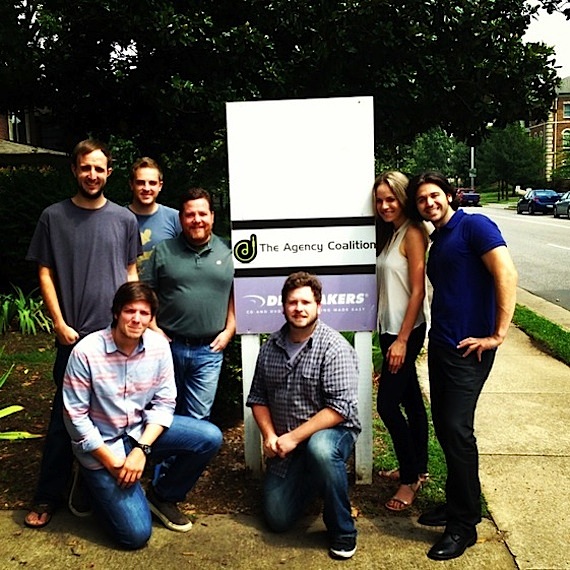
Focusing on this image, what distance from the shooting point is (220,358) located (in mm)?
3881

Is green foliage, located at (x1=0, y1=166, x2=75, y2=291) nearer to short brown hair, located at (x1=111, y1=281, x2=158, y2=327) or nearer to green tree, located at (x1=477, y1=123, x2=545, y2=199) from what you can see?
short brown hair, located at (x1=111, y1=281, x2=158, y2=327)

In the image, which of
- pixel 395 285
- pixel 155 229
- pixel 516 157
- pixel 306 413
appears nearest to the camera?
pixel 306 413

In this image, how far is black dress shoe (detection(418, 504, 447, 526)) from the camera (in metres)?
3.49

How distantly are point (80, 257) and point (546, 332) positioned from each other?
630cm

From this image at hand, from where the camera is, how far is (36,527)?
350cm

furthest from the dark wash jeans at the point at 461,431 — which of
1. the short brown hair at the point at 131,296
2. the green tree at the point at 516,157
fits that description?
A: the green tree at the point at 516,157

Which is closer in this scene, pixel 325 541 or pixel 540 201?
pixel 325 541

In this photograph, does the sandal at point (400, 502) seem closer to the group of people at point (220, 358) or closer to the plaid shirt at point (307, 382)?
the group of people at point (220, 358)

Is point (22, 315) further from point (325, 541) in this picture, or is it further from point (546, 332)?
point (546, 332)

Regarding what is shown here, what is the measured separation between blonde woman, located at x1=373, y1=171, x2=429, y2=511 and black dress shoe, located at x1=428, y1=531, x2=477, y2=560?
1.51 feet

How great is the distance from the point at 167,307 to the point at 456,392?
1.54 metres

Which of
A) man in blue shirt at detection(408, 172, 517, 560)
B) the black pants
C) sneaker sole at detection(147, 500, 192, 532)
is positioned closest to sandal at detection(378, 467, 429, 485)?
the black pants

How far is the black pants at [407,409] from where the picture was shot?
3.67 metres

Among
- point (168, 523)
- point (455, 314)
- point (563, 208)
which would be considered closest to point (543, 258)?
point (455, 314)
